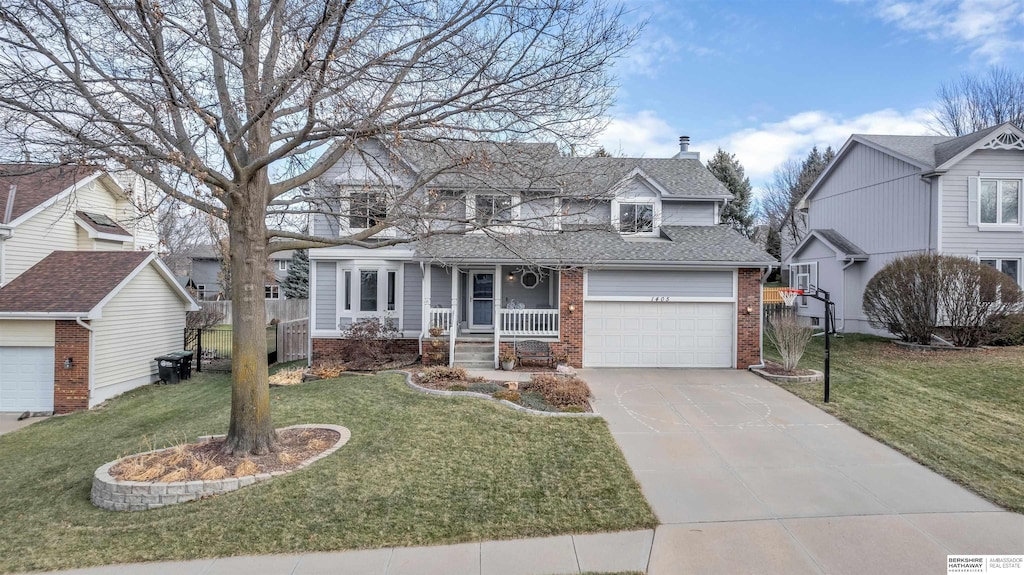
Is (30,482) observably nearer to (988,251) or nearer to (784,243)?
(988,251)

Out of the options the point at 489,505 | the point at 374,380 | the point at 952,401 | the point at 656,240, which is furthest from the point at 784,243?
the point at 489,505

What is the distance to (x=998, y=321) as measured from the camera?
13.0 meters

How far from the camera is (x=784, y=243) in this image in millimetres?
37125

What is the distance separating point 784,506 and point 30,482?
10.0 meters

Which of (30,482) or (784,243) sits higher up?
(784,243)

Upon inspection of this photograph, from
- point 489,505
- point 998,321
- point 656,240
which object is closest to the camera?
point 489,505

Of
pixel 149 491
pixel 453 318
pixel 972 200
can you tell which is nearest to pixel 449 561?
pixel 149 491

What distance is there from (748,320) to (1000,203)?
10.5m

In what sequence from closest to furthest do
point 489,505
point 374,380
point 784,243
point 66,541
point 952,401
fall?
1. point 66,541
2. point 489,505
3. point 952,401
4. point 374,380
5. point 784,243

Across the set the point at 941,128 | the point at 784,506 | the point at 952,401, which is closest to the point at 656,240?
the point at 952,401

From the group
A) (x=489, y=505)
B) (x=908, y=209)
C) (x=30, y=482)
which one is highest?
(x=908, y=209)

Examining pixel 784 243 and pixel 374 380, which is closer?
pixel 374 380

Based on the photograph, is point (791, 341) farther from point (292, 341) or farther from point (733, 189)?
point (733, 189)

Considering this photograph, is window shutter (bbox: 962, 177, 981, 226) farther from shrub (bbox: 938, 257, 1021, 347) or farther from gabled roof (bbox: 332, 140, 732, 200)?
gabled roof (bbox: 332, 140, 732, 200)
